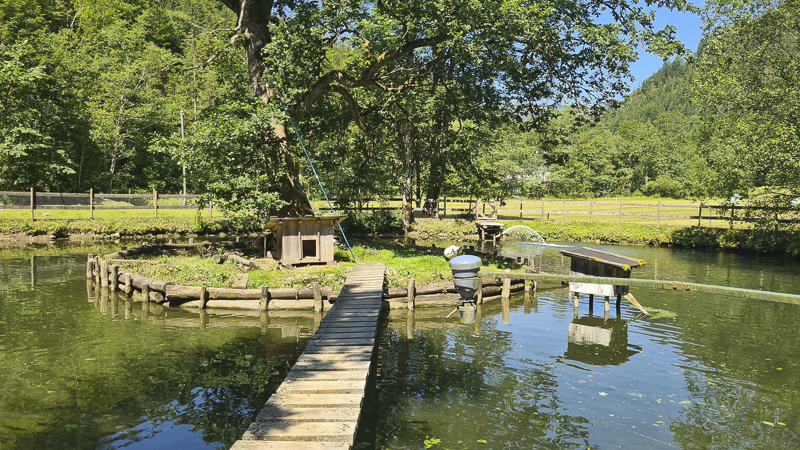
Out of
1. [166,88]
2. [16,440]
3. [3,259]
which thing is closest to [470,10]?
[16,440]

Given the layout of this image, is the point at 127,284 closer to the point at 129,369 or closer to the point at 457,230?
the point at 129,369

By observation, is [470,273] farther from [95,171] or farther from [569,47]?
[95,171]

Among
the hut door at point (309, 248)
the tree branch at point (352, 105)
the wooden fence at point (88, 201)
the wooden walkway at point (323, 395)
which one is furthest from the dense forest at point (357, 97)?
the wooden walkway at point (323, 395)

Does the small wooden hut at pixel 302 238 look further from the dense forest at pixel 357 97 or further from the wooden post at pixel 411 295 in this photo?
the wooden post at pixel 411 295

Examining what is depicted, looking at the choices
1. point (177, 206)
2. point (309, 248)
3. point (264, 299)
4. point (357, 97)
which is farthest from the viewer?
point (177, 206)

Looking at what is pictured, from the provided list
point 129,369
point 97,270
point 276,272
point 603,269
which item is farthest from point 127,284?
point 603,269

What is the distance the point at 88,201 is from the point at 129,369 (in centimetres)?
3001

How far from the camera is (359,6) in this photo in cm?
2042

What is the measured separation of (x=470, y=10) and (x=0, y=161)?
3643cm

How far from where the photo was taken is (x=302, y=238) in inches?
786

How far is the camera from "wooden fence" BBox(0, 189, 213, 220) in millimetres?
33250

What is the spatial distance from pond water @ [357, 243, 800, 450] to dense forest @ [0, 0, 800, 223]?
327 inches

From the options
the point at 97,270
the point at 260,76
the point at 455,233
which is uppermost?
the point at 260,76

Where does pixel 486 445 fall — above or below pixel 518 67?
below
